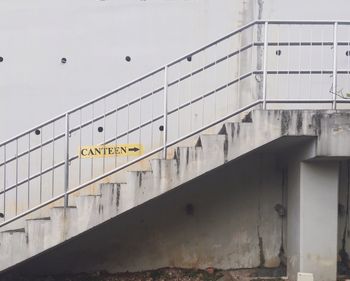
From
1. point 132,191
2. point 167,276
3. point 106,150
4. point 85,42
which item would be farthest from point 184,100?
point 167,276

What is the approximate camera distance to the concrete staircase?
491 cm

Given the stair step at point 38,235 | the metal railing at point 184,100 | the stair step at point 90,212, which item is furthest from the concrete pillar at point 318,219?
the stair step at point 38,235

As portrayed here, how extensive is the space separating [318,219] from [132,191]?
2361 millimetres

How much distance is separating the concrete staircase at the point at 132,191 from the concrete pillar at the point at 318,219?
1.03m

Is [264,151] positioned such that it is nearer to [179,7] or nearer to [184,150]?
[184,150]

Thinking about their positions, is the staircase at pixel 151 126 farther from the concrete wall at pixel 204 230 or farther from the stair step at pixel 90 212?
the concrete wall at pixel 204 230

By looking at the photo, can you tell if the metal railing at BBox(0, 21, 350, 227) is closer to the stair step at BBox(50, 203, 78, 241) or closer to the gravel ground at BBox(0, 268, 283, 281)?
the gravel ground at BBox(0, 268, 283, 281)

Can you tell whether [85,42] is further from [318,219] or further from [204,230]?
[318,219]

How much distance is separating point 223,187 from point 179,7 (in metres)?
2.65

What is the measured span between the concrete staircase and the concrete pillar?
103cm

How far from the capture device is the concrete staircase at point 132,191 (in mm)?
4906

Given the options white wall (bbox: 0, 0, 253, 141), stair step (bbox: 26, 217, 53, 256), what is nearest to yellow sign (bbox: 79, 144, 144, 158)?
stair step (bbox: 26, 217, 53, 256)

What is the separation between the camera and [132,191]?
16.1ft

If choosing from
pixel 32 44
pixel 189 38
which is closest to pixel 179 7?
pixel 189 38
